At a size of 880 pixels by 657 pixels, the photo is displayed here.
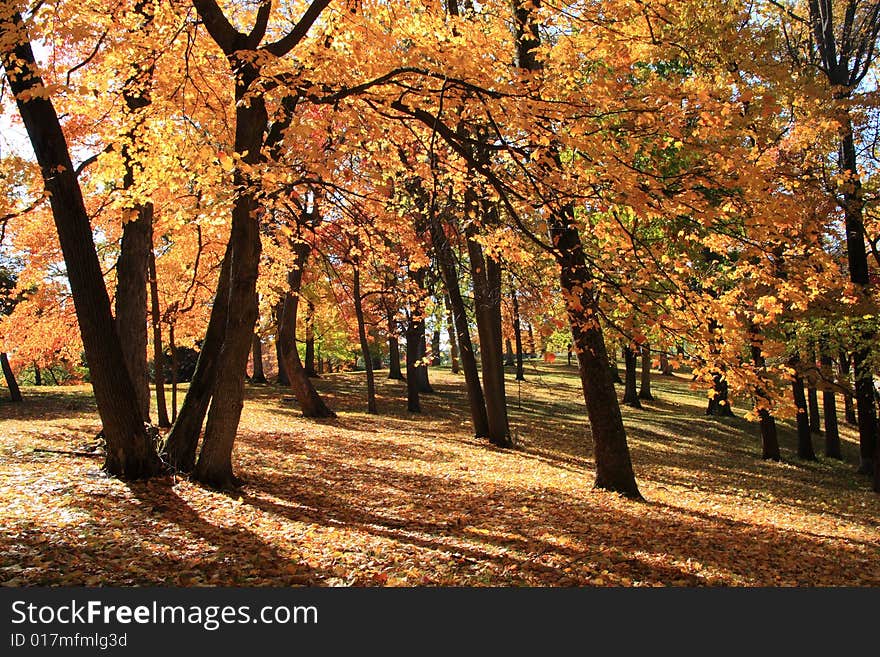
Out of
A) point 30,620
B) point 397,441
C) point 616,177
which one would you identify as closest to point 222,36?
point 616,177

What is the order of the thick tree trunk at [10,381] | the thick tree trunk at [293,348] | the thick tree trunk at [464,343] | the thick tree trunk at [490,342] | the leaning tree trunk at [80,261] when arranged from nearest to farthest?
the leaning tree trunk at [80,261], the thick tree trunk at [490,342], the thick tree trunk at [464,343], the thick tree trunk at [293,348], the thick tree trunk at [10,381]

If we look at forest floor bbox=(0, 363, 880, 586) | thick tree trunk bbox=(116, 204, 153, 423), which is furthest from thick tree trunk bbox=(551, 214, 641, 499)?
thick tree trunk bbox=(116, 204, 153, 423)

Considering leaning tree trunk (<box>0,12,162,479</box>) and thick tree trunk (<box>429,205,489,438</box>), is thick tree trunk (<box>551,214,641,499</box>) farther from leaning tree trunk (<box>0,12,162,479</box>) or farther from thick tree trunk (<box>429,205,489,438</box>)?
leaning tree trunk (<box>0,12,162,479</box>)

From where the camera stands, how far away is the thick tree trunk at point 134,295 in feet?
30.2

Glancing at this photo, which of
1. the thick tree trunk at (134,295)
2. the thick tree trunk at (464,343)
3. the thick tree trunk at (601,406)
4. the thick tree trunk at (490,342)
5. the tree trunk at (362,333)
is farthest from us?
the tree trunk at (362,333)

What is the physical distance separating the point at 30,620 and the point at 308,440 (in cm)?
865

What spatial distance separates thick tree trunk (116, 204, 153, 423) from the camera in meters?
9.22

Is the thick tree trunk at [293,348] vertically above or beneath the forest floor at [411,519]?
above

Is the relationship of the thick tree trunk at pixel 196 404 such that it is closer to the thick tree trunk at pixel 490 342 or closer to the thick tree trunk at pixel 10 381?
the thick tree trunk at pixel 490 342

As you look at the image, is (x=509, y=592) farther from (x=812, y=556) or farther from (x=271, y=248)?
(x=271, y=248)

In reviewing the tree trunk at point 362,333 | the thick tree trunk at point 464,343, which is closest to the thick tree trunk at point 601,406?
the thick tree trunk at point 464,343

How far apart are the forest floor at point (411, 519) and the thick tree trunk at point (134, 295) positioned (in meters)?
1.76

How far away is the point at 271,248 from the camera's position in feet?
42.5

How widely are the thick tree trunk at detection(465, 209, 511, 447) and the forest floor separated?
2.01ft
